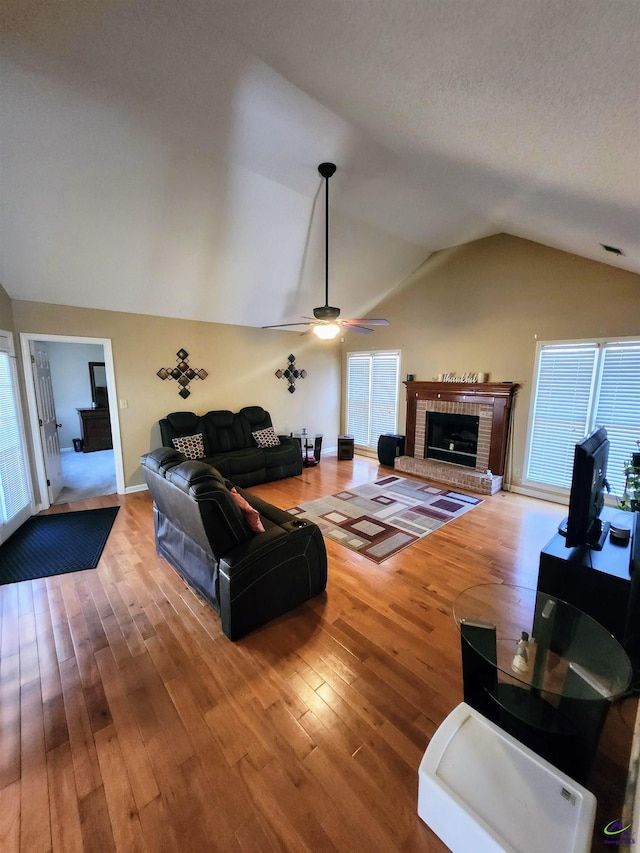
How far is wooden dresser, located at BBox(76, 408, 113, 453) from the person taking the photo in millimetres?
7234

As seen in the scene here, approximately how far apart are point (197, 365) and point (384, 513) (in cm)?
369

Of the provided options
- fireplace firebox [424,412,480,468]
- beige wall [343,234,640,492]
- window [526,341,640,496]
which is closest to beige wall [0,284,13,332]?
beige wall [343,234,640,492]

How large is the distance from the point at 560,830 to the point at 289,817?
0.93 metres

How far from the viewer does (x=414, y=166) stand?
2.55 meters

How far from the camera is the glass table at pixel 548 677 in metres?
1.32

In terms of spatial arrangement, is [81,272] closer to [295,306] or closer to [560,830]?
[295,306]

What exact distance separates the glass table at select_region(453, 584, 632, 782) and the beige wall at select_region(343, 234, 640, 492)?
364cm

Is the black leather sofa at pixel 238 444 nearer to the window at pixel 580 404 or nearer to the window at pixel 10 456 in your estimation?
the window at pixel 10 456

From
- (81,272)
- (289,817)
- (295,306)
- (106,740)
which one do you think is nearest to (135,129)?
(81,272)

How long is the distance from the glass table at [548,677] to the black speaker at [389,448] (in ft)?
14.1

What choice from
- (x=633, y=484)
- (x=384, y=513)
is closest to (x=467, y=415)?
(x=384, y=513)

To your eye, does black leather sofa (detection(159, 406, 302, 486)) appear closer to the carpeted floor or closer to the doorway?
the doorway

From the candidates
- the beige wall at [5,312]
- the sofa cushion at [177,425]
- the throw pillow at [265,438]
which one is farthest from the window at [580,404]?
the beige wall at [5,312]

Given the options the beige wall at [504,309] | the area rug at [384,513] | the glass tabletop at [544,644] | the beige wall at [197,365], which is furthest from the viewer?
the beige wall at [197,365]
